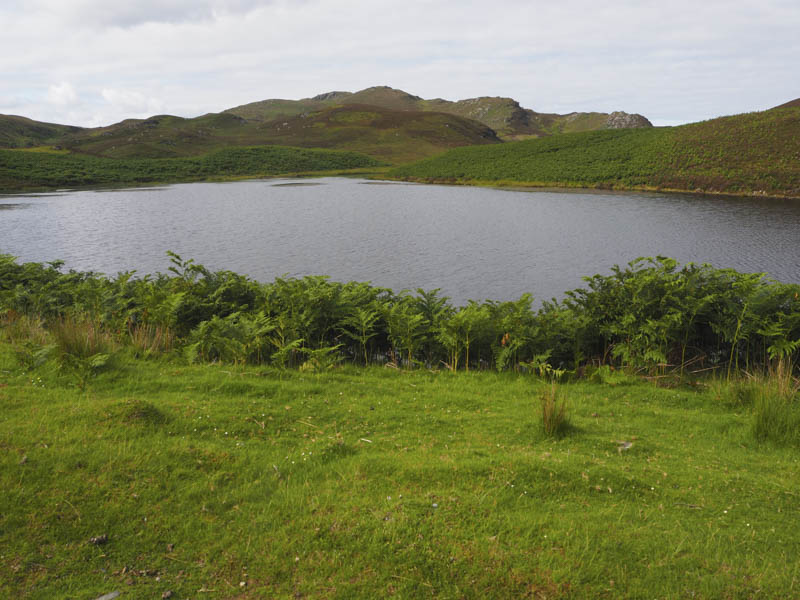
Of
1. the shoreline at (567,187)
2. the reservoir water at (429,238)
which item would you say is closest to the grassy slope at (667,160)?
the shoreline at (567,187)

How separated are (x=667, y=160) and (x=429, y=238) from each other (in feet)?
173

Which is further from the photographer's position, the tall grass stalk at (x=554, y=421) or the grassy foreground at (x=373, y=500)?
the tall grass stalk at (x=554, y=421)

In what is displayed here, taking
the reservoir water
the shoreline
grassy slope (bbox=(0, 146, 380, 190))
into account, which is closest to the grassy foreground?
the reservoir water

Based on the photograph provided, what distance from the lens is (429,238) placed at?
98.2 feet

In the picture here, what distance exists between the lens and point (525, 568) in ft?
13.9

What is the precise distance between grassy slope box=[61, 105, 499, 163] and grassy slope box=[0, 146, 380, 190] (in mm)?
20266

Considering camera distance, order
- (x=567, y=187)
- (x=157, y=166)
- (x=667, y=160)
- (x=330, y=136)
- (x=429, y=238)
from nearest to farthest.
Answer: (x=429, y=238) → (x=667, y=160) → (x=567, y=187) → (x=157, y=166) → (x=330, y=136)

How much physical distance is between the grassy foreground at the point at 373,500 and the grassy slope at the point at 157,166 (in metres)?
91.3

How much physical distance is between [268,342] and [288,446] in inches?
179

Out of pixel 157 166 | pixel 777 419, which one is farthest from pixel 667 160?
pixel 157 166

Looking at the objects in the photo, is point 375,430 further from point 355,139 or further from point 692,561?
point 355,139

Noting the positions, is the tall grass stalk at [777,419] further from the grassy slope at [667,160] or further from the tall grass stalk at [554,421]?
the grassy slope at [667,160]

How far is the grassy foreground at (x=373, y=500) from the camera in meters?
4.20

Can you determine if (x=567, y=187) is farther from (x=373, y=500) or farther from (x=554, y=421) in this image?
(x=373, y=500)
